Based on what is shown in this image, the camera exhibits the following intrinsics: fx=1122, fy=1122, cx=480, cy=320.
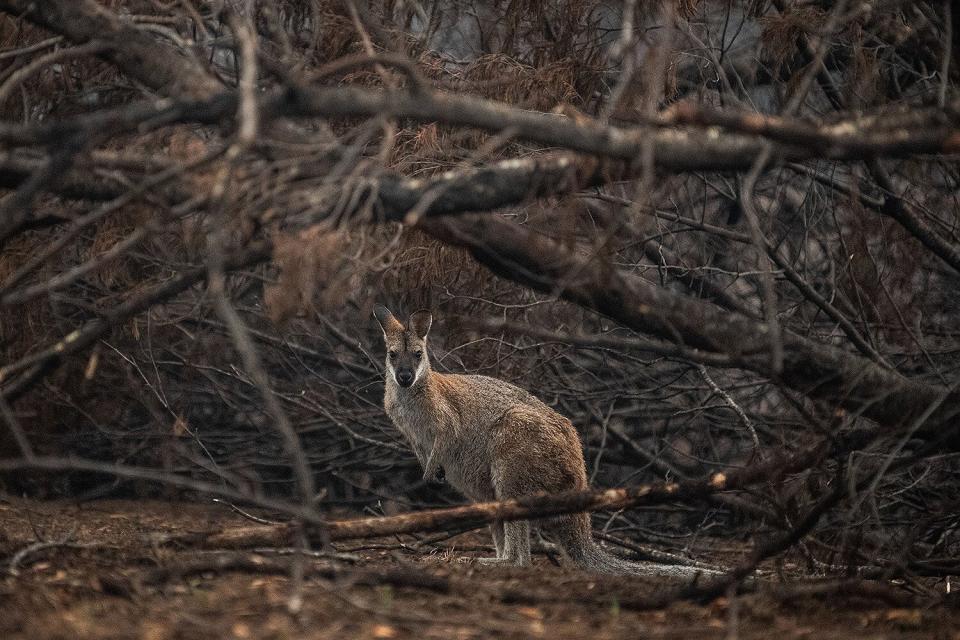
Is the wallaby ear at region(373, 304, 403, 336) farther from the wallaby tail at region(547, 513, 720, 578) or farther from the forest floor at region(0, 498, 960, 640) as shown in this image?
the forest floor at region(0, 498, 960, 640)

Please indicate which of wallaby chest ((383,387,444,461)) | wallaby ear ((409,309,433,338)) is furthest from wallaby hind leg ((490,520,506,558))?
wallaby ear ((409,309,433,338))

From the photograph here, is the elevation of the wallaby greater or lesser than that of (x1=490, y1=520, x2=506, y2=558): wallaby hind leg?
greater

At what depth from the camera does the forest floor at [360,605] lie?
3.62m

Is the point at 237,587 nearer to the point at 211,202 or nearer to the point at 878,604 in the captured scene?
the point at 211,202

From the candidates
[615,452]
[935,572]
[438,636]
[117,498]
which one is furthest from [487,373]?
[438,636]

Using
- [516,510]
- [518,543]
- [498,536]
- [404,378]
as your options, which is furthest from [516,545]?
[404,378]

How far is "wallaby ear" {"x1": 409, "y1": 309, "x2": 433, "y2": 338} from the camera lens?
663cm

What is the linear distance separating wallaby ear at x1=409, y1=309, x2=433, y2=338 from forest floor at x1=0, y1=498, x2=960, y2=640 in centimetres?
185

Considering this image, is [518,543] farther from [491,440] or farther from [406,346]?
[406,346]

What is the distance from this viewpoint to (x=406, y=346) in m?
6.86

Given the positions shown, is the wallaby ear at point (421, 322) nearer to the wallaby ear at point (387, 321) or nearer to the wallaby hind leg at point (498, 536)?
the wallaby ear at point (387, 321)

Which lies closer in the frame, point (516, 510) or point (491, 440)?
point (516, 510)

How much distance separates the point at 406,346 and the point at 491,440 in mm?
854

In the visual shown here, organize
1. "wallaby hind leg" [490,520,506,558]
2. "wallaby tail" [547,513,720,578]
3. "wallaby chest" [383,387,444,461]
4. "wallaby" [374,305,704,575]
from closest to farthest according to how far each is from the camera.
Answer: "wallaby tail" [547,513,720,578]
"wallaby" [374,305,704,575]
"wallaby hind leg" [490,520,506,558]
"wallaby chest" [383,387,444,461]
